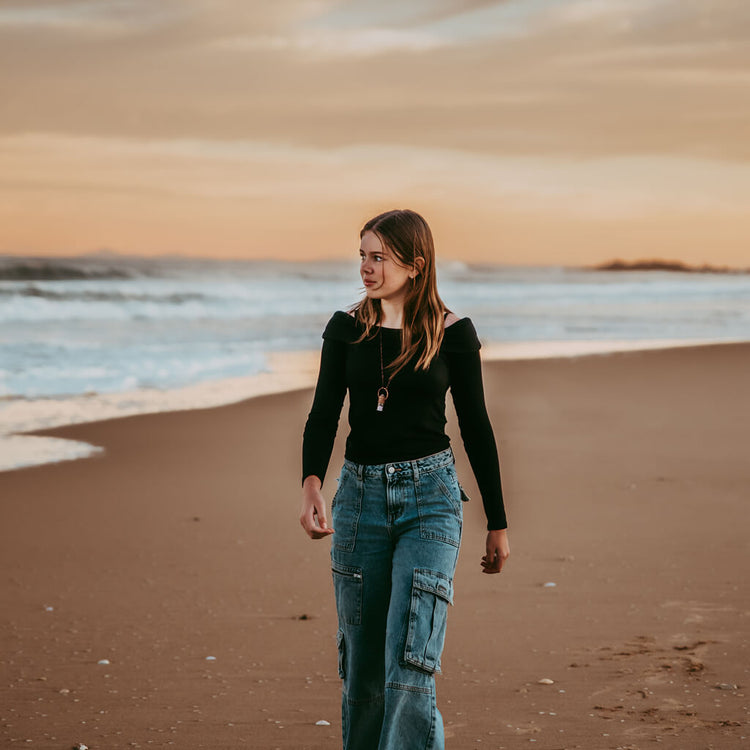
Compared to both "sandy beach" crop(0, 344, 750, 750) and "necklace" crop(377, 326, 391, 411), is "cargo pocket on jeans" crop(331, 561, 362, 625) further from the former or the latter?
"sandy beach" crop(0, 344, 750, 750)

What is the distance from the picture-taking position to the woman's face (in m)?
3.32

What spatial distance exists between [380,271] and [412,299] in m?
0.13

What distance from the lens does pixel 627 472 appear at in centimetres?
902

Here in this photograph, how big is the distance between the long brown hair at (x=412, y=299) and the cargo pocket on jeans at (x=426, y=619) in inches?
23.6

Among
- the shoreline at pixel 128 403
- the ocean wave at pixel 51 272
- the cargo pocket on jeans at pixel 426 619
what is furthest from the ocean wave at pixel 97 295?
the cargo pocket on jeans at pixel 426 619

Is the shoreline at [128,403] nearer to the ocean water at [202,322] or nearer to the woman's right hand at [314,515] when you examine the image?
the ocean water at [202,322]

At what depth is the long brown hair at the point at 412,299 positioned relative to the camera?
3.25 meters

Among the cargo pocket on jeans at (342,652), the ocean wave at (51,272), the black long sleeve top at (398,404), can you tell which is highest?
the ocean wave at (51,272)

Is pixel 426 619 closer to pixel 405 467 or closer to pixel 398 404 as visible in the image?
pixel 405 467

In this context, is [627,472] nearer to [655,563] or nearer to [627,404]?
[655,563]

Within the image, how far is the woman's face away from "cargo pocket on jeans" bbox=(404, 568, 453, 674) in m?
0.82

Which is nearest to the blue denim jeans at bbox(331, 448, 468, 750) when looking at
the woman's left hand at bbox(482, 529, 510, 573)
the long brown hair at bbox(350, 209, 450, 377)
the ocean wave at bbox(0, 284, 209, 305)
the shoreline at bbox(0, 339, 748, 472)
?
the woman's left hand at bbox(482, 529, 510, 573)

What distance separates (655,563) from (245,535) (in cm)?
256

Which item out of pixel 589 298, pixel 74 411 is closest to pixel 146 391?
pixel 74 411
